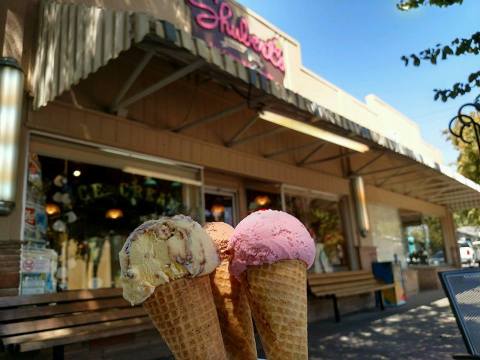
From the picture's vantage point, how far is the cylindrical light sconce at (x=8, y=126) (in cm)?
384

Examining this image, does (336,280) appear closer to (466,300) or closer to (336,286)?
(336,286)

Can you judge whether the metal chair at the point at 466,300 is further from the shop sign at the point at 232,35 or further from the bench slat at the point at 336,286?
the shop sign at the point at 232,35

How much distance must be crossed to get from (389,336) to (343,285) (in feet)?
7.34

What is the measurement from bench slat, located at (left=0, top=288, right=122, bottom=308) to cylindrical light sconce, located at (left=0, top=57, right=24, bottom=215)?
858 mm

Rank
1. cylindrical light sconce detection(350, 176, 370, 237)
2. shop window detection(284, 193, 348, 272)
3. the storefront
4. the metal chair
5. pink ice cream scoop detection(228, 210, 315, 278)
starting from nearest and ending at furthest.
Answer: pink ice cream scoop detection(228, 210, 315, 278)
the metal chair
the storefront
shop window detection(284, 193, 348, 272)
cylindrical light sconce detection(350, 176, 370, 237)

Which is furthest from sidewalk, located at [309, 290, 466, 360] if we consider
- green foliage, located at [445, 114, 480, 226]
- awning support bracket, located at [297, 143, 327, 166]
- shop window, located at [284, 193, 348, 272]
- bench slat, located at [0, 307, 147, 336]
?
green foliage, located at [445, 114, 480, 226]

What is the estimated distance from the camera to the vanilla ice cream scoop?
3.01ft

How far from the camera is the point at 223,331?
1.15 m

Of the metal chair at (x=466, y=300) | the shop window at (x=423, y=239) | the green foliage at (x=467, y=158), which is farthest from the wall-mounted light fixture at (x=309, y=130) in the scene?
the green foliage at (x=467, y=158)

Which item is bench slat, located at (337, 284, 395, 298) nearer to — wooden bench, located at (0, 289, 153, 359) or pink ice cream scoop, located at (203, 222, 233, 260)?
wooden bench, located at (0, 289, 153, 359)

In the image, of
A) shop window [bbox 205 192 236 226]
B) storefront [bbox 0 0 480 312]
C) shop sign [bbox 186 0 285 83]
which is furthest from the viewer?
shop window [bbox 205 192 236 226]

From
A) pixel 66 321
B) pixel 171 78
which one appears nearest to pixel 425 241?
pixel 171 78

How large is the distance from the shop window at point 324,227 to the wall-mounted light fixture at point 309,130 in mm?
1842

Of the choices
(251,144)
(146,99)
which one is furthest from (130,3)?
(251,144)
